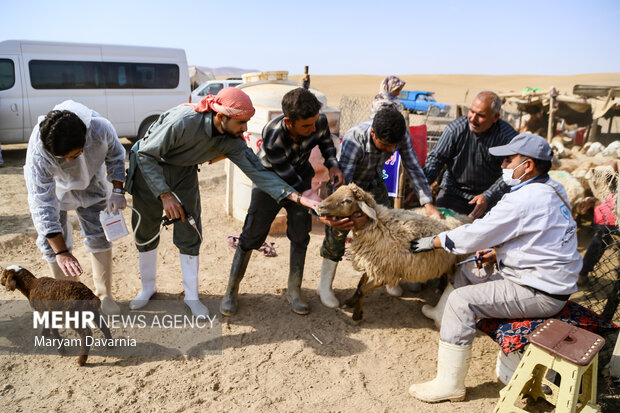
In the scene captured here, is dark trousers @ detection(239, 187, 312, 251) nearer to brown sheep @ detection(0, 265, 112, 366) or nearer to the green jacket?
the green jacket

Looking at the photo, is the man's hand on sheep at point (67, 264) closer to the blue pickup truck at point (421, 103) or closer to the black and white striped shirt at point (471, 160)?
the black and white striped shirt at point (471, 160)

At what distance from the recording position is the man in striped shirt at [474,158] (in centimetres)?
427

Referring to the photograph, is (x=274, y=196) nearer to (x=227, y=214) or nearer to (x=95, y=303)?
(x=95, y=303)

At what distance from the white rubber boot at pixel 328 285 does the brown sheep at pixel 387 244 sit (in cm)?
45

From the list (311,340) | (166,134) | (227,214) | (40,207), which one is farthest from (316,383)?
(227,214)

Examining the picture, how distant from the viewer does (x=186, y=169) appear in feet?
12.2

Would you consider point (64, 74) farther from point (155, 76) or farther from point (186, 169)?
point (186, 169)

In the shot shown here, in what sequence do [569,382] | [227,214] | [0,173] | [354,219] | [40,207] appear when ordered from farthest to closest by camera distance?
[0,173] < [227,214] < [354,219] < [40,207] < [569,382]

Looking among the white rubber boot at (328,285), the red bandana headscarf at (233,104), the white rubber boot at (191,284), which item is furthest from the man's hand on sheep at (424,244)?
the white rubber boot at (191,284)

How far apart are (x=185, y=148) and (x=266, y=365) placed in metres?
1.97

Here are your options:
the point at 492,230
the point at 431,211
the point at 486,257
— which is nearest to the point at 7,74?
the point at 431,211

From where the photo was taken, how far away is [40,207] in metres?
3.09

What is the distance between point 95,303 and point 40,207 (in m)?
0.85

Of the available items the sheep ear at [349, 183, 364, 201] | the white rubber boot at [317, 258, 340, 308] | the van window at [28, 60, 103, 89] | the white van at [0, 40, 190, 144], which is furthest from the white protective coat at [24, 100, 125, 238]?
the van window at [28, 60, 103, 89]
